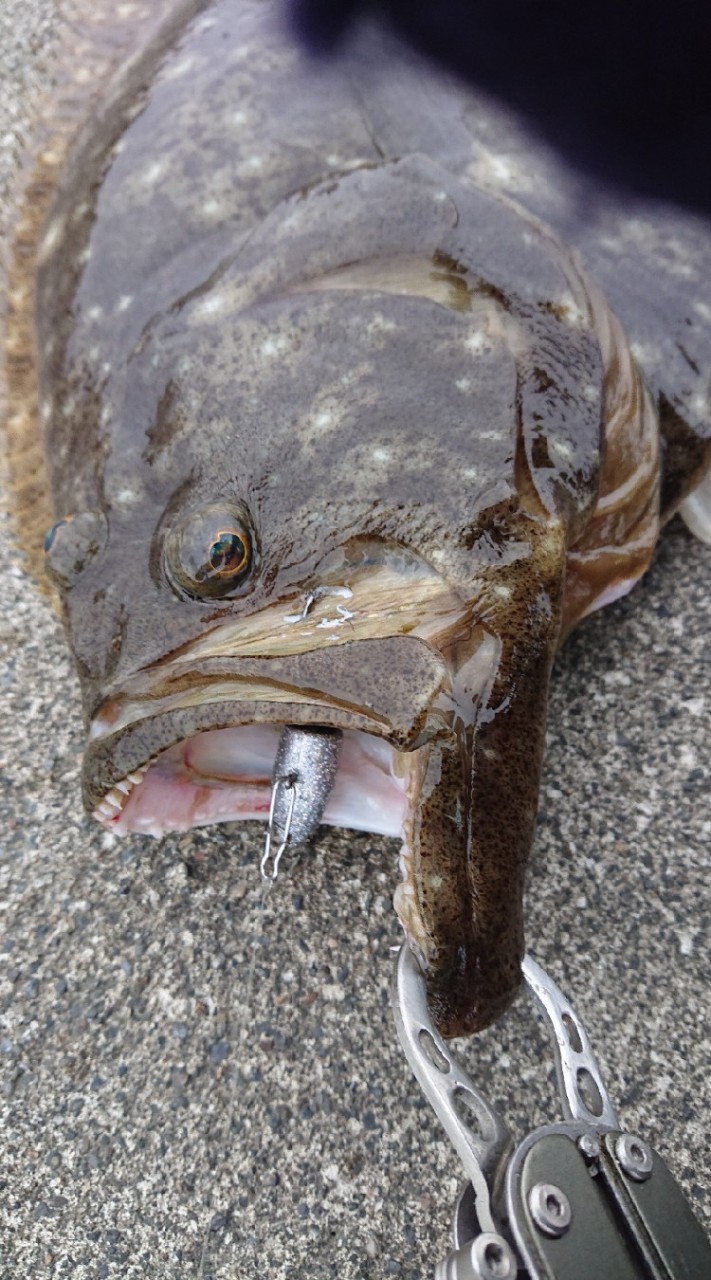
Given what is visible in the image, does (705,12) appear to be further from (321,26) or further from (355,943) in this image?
(355,943)

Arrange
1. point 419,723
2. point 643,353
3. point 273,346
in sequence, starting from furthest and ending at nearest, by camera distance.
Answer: point 643,353
point 273,346
point 419,723

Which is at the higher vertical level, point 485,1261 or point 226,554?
point 226,554

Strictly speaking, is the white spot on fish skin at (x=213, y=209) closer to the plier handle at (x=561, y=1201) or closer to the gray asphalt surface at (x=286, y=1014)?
the gray asphalt surface at (x=286, y=1014)

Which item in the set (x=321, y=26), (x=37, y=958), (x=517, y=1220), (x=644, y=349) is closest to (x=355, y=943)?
(x=37, y=958)

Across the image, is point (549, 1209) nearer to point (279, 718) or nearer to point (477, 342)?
point (279, 718)

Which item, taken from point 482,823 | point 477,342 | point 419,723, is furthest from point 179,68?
point 482,823

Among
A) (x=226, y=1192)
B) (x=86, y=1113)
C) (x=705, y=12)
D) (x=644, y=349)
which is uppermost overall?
(x=705, y=12)
